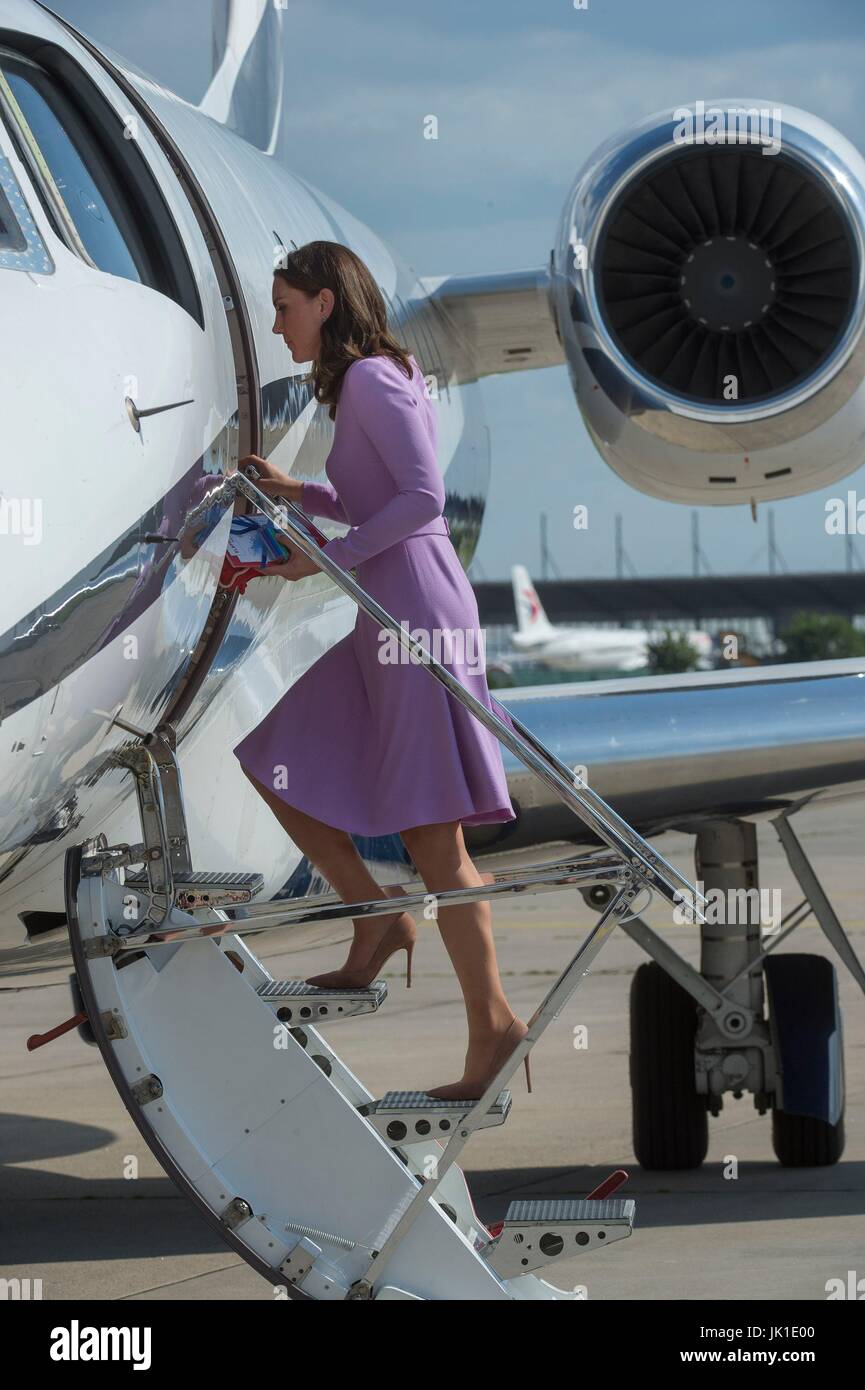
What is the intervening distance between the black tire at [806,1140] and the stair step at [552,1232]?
3569mm

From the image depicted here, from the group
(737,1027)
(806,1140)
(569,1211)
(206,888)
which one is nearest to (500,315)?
(737,1027)

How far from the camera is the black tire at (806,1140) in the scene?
304 inches

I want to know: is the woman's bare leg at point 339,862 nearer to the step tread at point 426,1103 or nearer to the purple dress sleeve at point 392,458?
the step tread at point 426,1103

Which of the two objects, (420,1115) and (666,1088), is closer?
(420,1115)

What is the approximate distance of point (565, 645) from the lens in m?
106

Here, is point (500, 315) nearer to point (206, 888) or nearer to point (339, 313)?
point (339, 313)

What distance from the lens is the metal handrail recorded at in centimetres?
412

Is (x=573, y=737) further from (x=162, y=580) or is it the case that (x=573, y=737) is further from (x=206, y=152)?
(x=162, y=580)

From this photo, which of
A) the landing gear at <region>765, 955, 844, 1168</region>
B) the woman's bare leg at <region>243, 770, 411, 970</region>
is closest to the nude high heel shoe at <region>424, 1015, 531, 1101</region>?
the woman's bare leg at <region>243, 770, 411, 970</region>

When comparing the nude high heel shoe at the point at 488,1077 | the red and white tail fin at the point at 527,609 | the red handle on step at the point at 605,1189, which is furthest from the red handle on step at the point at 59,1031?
the red and white tail fin at the point at 527,609

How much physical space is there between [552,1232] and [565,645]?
336ft

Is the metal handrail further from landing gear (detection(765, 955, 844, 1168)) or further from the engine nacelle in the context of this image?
the engine nacelle

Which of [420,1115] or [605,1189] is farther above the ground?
[420,1115]
